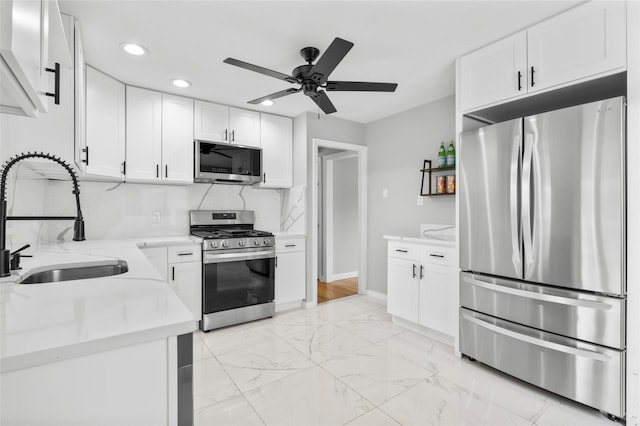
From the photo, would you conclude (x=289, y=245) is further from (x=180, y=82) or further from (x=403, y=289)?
(x=180, y=82)

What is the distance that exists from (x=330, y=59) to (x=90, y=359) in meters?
1.84

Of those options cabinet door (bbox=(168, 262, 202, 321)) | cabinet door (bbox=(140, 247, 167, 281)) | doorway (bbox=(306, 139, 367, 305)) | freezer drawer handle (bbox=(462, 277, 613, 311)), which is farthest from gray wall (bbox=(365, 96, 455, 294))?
cabinet door (bbox=(140, 247, 167, 281))

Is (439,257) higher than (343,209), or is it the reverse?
(343,209)

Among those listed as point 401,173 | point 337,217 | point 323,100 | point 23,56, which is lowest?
point 337,217

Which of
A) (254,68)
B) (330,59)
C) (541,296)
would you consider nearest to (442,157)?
(541,296)

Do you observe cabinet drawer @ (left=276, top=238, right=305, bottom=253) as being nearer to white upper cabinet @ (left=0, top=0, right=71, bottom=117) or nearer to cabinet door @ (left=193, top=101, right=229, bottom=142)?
cabinet door @ (left=193, top=101, right=229, bottom=142)

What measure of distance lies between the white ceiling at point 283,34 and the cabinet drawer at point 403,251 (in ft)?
5.14

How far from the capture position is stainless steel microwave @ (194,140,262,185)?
3.32 m

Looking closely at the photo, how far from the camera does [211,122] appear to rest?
3.45 meters

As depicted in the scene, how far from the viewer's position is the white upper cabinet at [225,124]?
3.39m

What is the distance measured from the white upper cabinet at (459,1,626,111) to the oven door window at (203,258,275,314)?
249 centimetres

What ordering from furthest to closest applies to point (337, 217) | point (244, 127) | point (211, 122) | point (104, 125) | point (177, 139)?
point (337, 217)
point (244, 127)
point (211, 122)
point (177, 139)
point (104, 125)

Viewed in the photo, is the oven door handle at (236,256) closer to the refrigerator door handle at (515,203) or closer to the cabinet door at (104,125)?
the cabinet door at (104,125)

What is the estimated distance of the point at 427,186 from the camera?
11.5 feet
